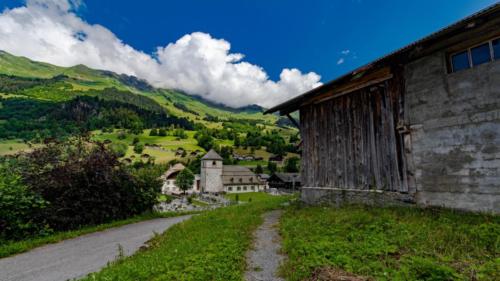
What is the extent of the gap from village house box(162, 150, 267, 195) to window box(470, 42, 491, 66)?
66.9 metres

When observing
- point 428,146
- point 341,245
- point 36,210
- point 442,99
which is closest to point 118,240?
point 36,210

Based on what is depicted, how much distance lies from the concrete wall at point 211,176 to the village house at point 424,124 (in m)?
61.5

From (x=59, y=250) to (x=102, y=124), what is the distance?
439 ft

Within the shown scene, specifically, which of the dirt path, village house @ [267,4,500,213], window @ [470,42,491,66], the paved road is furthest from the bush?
window @ [470,42,491,66]

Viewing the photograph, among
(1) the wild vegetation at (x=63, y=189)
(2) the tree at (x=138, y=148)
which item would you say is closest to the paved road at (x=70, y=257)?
(1) the wild vegetation at (x=63, y=189)

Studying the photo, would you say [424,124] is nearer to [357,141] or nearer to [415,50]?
[415,50]

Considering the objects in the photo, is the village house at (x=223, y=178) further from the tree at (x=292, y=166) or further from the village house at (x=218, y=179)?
the tree at (x=292, y=166)

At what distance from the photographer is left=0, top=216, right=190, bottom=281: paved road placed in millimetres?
5984

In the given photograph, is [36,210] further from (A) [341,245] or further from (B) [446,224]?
(B) [446,224]

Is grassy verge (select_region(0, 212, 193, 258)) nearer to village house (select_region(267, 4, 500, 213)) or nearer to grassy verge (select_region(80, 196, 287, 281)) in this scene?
grassy verge (select_region(80, 196, 287, 281))

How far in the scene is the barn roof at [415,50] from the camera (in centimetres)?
618

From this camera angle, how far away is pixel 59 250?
821 centimetres

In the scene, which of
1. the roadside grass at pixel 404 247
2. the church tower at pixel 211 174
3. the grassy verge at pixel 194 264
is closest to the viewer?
the roadside grass at pixel 404 247

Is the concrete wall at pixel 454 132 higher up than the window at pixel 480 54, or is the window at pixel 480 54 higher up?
the window at pixel 480 54
